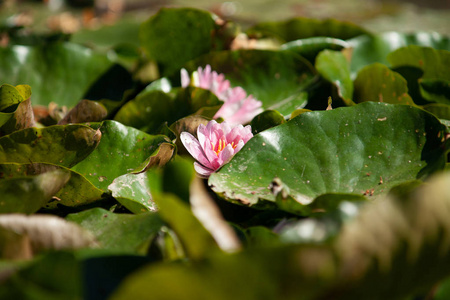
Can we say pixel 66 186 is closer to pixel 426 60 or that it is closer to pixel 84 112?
pixel 84 112

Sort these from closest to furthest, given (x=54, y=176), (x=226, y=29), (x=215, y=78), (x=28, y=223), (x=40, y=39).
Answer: (x=28, y=223) < (x=54, y=176) < (x=215, y=78) < (x=226, y=29) < (x=40, y=39)

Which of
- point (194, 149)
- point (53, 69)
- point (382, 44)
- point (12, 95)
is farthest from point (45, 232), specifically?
point (382, 44)

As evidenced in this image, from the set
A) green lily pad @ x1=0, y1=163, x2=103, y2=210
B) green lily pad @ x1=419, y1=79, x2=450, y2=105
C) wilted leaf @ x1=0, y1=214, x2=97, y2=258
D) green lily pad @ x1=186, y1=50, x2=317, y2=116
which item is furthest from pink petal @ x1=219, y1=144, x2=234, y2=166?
green lily pad @ x1=419, y1=79, x2=450, y2=105

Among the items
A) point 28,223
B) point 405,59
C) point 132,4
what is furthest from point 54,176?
point 132,4

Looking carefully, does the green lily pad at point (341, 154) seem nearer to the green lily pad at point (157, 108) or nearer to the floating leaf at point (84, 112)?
the green lily pad at point (157, 108)

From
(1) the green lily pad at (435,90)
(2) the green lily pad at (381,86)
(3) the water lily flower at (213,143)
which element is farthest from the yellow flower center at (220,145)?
(1) the green lily pad at (435,90)

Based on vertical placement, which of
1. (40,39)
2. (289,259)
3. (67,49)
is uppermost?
(289,259)

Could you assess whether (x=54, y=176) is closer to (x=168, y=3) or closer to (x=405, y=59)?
(x=405, y=59)
